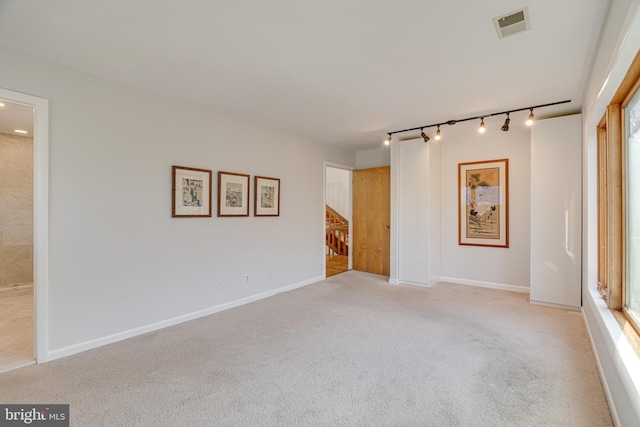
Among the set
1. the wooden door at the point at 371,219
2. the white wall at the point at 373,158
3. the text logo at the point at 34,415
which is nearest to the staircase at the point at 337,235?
the wooden door at the point at 371,219

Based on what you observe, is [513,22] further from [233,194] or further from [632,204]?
[233,194]

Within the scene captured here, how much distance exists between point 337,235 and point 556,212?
4936mm

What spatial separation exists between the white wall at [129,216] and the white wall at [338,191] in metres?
4.54

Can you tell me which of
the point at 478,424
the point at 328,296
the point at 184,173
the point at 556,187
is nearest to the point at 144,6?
the point at 184,173

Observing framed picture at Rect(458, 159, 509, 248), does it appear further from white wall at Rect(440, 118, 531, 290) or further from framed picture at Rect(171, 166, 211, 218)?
framed picture at Rect(171, 166, 211, 218)

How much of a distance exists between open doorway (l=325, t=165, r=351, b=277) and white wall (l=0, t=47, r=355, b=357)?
3.10m

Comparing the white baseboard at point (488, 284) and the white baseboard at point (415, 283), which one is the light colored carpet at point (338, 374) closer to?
the white baseboard at point (488, 284)

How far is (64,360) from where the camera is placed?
2412mm

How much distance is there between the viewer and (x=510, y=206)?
14.8 feet

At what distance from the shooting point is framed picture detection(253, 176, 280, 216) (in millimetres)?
4141

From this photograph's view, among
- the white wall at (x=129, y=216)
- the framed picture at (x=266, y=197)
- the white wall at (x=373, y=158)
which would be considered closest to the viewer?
the white wall at (x=129, y=216)

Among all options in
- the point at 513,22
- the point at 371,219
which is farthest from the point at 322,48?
the point at 371,219

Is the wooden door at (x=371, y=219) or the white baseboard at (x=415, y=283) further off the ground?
the wooden door at (x=371, y=219)

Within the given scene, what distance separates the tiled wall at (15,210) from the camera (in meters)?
4.35
